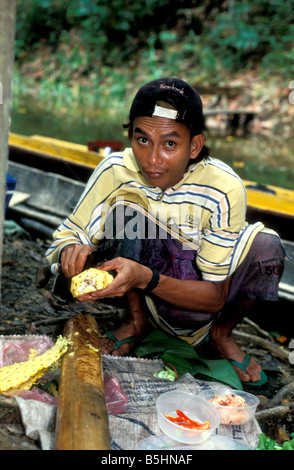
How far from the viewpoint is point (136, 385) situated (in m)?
2.04

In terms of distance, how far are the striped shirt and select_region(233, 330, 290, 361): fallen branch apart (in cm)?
76

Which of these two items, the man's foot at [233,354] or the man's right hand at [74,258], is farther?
the man's foot at [233,354]

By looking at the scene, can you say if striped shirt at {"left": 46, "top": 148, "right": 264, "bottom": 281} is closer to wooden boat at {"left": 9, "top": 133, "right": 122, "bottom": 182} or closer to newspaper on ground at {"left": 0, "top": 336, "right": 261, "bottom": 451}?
newspaper on ground at {"left": 0, "top": 336, "right": 261, "bottom": 451}

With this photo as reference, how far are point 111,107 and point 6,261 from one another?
10420 millimetres

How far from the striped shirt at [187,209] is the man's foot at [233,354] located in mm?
372

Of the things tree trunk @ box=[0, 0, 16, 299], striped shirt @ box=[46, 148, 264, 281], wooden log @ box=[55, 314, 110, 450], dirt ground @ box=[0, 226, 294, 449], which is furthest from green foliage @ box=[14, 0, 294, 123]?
wooden log @ box=[55, 314, 110, 450]

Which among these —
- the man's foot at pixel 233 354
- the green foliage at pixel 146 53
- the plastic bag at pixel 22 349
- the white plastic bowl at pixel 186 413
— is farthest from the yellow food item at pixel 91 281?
the green foliage at pixel 146 53

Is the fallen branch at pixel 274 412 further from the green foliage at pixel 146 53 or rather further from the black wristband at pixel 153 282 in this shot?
the green foliage at pixel 146 53

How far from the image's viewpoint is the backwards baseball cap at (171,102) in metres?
2.08

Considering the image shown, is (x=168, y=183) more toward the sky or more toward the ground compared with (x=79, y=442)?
more toward the sky

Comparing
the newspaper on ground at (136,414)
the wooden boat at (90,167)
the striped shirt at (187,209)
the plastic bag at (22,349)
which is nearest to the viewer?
the newspaper on ground at (136,414)

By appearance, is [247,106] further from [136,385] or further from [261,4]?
[136,385]

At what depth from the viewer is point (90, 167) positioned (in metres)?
4.24
